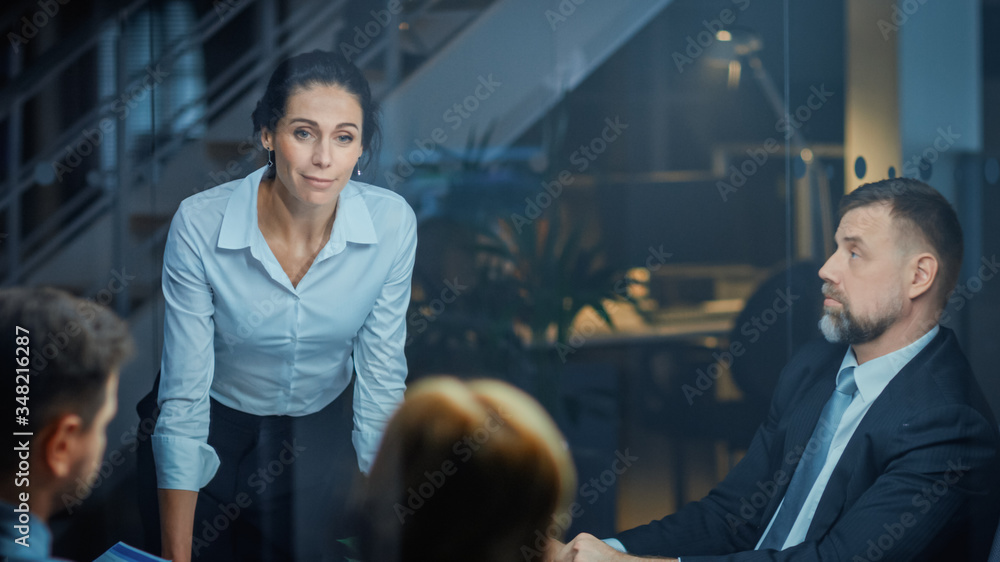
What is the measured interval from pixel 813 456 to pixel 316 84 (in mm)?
1692

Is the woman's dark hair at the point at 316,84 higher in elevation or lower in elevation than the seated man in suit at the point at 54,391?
higher

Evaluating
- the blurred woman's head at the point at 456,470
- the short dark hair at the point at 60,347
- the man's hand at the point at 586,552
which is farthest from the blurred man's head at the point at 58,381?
the man's hand at the point at 586,552

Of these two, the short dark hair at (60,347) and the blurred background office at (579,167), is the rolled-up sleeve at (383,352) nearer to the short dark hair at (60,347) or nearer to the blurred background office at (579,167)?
the blurred background office at (579,167)

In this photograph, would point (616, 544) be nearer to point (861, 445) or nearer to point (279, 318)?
point (861, 445)

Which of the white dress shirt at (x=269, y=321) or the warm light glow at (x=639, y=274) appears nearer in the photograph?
the white dress shirt at (x=269, y=321)

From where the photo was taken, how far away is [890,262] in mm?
2205

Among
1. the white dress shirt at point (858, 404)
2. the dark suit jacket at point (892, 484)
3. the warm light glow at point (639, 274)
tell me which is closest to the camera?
the dark suit jacket at point (892, 484)

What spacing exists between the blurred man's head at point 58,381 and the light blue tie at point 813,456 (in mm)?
1862

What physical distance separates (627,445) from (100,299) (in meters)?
1.59

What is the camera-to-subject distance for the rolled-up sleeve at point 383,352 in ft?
7.54

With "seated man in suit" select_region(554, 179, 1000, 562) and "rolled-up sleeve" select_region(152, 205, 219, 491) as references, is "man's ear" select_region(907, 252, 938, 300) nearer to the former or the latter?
"seated man in suit" select_region(554, 179, 1000, 562)

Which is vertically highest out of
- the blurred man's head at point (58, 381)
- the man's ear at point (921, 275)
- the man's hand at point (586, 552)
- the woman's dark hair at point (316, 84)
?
the woman's dark hair at point (316, 84)

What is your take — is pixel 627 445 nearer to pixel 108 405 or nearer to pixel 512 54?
pixel 512 54

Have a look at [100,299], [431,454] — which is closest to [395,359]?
[431,454]
